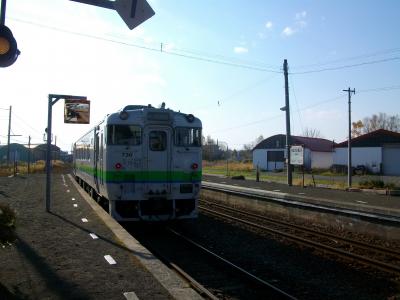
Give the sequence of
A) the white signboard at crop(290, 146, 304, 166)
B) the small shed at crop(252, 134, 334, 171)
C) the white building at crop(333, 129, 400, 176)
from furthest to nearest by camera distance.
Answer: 1. the small shed at crop(252, 134, 334, 171)
2. the white building at crop(333, 129, 400, 176)
3. the white signboard at crop(290, 146, 304, 166)

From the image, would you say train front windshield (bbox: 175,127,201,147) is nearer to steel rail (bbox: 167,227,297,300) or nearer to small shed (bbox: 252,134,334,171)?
steel rail (bbox: 167,227,297,300)

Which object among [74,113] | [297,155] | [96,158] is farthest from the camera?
[297,155]

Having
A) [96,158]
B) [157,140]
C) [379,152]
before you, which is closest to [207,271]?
[157,140]

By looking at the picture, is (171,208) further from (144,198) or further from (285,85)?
(285,85)

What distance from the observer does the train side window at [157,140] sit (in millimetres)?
12805

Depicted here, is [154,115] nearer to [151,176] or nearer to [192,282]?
[151,176]

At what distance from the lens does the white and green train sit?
12.5 m

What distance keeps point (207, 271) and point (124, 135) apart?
5.05 meters

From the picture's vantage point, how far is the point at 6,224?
6770 millimetres

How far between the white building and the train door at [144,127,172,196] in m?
41.9

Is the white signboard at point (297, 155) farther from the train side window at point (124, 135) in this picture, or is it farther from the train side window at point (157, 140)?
the train side window at point (124, 135)

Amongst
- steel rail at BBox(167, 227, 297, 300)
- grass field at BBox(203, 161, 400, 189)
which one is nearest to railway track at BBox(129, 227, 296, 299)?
steel rail at BBox(167, 227, 297, 300)

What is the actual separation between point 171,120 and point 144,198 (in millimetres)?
2155

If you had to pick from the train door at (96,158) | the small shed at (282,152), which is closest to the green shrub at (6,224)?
the train door at (96,158)
